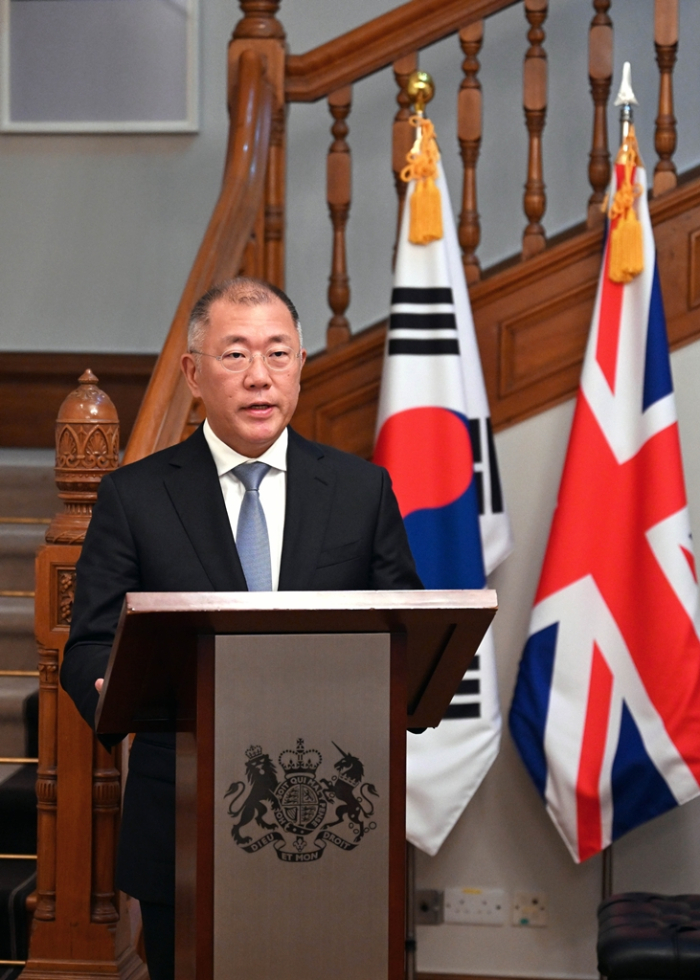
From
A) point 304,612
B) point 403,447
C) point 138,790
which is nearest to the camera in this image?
point 304,612

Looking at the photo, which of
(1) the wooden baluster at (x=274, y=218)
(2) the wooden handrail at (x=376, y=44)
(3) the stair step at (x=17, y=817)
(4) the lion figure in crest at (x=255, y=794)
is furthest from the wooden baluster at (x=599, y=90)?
(4) the lion figure in crest at (x=255, y=794)

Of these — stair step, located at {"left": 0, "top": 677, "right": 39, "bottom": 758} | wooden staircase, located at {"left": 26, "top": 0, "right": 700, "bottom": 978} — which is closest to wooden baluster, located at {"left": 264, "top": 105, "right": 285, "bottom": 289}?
wooden staircase, located at {"left": 26, "top": 0, "right": 700, "bottom": 978}

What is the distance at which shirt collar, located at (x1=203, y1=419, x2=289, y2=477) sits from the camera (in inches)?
70.5

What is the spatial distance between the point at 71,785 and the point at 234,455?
96 centimetres

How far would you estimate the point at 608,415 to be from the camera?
3266 millimetres

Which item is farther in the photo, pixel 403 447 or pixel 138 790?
pixel 403 447

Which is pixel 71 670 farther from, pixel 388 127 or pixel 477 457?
pixel 388 127

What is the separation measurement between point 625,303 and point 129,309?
7.33ft

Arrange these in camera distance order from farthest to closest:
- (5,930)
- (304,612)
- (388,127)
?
(388,127), (5,930), (304,612)

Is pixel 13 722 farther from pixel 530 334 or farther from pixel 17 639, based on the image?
pixel 530 334

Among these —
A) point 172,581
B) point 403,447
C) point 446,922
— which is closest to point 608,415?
point 403,447

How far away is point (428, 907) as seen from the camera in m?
3.64

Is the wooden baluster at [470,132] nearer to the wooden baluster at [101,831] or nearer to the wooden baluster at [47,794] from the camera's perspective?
the wooden baluster at [47,794]

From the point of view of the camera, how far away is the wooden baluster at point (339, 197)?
3.33m
